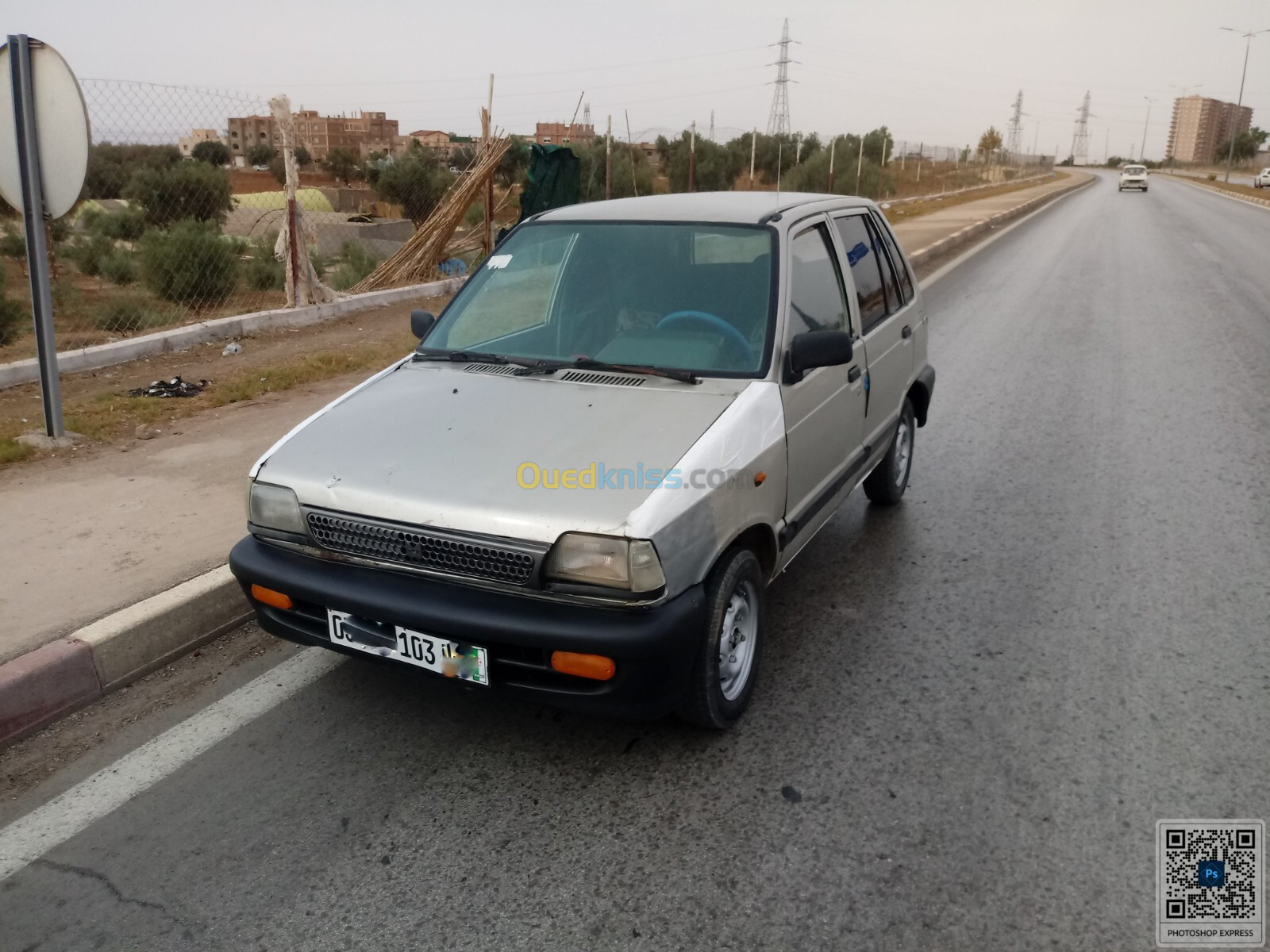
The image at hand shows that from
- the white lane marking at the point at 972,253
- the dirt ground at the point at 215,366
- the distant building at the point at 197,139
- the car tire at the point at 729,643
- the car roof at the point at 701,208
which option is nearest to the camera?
the car tire at the point at 729,643

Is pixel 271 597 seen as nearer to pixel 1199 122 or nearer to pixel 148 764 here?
pixel 148 764

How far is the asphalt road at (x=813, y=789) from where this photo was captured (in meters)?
2.40

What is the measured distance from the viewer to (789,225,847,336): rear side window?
3.73 metres

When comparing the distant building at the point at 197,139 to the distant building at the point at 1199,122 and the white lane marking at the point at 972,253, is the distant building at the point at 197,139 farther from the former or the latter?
the distant building at the point at 1199,122

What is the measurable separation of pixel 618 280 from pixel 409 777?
83.2 inches

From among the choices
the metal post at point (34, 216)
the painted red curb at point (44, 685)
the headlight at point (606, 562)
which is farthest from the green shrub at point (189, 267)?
the headlight at point (606, 562)

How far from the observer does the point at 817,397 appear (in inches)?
147

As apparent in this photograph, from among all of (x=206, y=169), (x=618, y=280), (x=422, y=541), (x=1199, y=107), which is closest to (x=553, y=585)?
(x=422, y=541)

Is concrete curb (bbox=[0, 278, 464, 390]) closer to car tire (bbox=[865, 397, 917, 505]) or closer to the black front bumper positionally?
the black front bumper

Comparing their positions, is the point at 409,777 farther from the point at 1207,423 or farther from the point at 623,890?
the point at 1207,423

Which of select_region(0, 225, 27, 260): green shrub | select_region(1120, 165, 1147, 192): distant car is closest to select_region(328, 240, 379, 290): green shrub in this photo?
select_region(0, 225, 27, 260): green shrub

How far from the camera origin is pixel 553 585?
2711 millimetres

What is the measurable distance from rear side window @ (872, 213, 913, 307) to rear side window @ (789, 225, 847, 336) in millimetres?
985

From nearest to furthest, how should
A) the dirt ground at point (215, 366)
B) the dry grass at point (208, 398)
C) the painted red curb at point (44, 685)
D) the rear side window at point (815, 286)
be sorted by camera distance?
the painted red curb at point (44, 685) → the rear side window at point (815, 286) → the dry grass at point (208, 398) → the dirt ground at point (215, 366)
